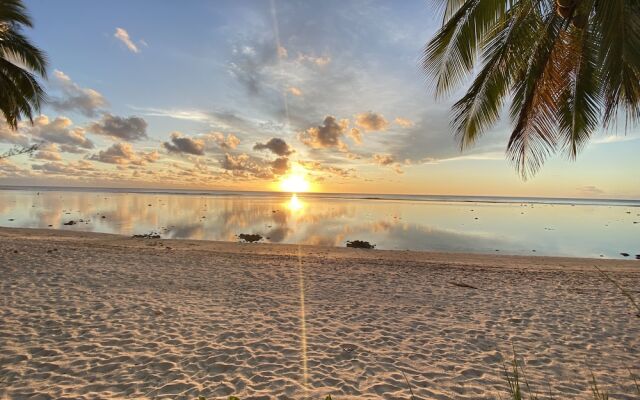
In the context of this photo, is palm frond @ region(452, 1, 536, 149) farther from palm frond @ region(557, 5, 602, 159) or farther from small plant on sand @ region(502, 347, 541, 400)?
small plant on sand @ region(502, 347, 541, 400)

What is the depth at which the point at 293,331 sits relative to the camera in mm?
6637

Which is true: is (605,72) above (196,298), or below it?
above

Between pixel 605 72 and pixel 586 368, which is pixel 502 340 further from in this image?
pixel 605 72

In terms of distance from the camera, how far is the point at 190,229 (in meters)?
27.3

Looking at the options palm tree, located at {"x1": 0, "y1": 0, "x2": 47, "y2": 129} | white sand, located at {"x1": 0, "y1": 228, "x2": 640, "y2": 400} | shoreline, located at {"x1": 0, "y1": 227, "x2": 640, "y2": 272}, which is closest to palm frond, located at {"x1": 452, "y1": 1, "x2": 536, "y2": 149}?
white sand, located at {"x1": 0, "y1": 228, "x2": 640, "y2": 400}

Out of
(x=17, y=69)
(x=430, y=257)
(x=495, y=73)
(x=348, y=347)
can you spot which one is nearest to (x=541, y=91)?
(x=495, y=73)

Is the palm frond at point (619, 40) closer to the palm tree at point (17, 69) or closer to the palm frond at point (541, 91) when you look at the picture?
the palm frond at point (541, 91)

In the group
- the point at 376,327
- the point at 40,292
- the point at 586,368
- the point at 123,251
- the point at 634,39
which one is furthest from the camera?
the point at 123,251

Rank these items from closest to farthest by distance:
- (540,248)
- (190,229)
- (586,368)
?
(586,368) < (540,248) < (190,229)

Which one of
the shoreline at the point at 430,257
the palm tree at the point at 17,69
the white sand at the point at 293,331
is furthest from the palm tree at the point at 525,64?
the palm tree at the point at 17,69

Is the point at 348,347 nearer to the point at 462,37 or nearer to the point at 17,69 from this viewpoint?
the point at 462,37

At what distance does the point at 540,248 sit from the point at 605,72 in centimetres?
2200

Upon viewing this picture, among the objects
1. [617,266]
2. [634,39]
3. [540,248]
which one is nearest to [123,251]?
[634,39]

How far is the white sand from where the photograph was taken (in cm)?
476
